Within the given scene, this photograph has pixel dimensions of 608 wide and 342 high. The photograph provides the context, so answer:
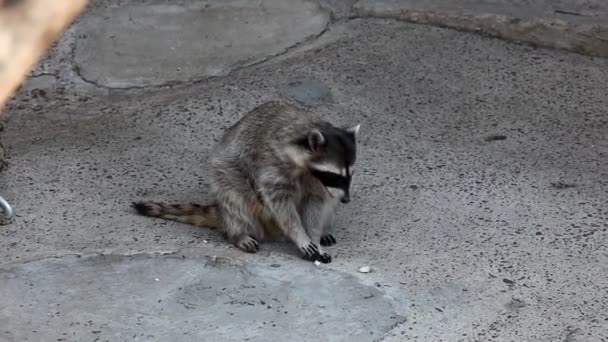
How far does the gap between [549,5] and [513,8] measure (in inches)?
8.9

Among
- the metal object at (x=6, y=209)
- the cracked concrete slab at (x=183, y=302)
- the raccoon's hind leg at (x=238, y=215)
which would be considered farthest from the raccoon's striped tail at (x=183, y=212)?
the metal object at (x=6, y=209)

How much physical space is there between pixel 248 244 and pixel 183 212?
1.24 feet

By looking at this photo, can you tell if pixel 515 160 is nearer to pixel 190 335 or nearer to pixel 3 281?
pixel 190 335

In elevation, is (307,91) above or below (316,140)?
below

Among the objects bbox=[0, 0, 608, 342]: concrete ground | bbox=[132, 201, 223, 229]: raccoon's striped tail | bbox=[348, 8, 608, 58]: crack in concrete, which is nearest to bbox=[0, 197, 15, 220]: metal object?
bbox=[0, 0, 608, 342]: concrete ground

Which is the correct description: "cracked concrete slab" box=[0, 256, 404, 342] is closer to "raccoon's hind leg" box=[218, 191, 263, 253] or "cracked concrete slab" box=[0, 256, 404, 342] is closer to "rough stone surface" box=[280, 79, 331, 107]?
"raccoon's hind leg" box=[218, 191, 263, 253]

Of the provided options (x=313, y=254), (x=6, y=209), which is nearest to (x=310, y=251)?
(x=313, y=254)

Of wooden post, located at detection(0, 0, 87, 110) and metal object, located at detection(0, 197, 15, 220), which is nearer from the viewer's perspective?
wooden post, located at detection(0, 0, 87, 110)

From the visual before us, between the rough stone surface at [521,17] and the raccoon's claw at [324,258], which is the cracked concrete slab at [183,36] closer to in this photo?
the rough stone surface at [521,17]

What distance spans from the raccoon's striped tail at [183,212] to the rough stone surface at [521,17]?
2439mm

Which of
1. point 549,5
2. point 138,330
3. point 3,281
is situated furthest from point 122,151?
point 549,5

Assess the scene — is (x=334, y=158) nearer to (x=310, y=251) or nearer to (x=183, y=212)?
(x=310, y=251)

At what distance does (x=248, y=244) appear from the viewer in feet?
11.6

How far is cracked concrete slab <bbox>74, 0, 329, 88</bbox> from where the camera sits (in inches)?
204
